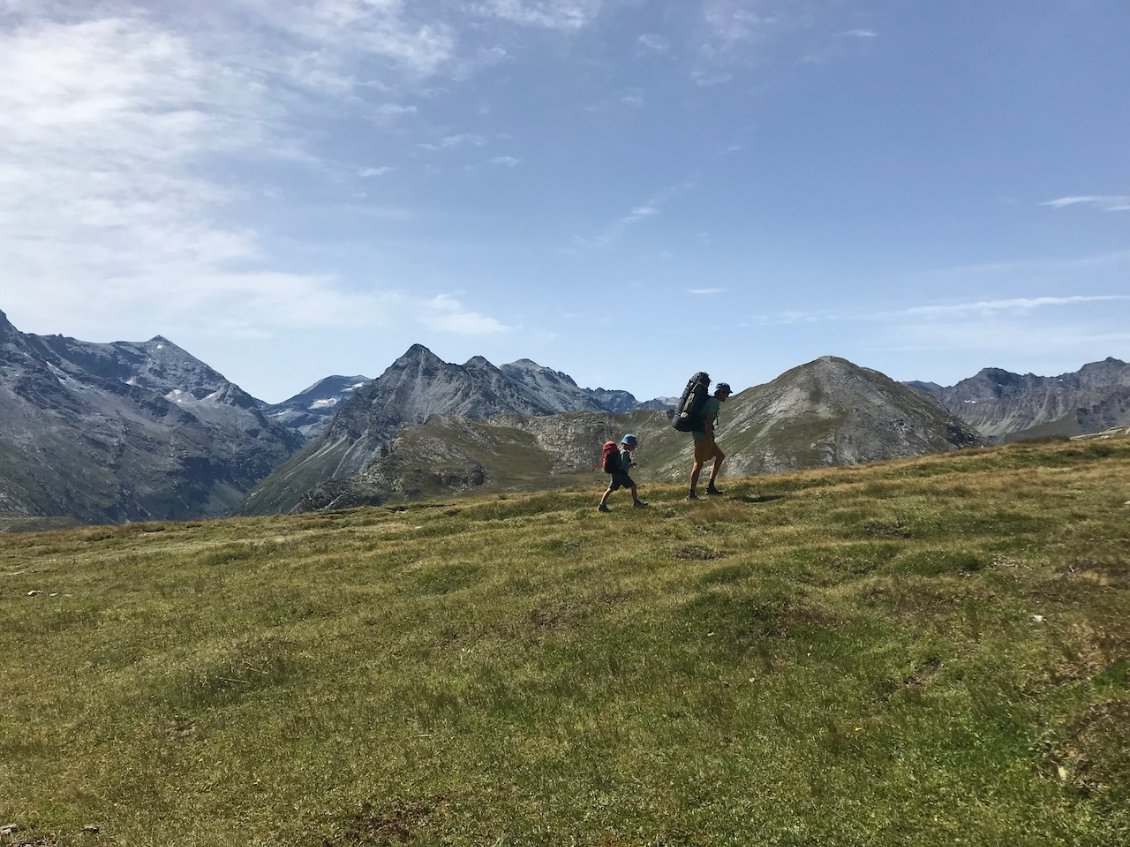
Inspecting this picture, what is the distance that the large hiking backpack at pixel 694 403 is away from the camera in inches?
1243

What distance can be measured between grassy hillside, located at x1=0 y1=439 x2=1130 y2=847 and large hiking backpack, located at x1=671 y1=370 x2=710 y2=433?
→ 20.3 ft

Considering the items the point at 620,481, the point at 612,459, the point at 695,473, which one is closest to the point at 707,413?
the point at 695,473

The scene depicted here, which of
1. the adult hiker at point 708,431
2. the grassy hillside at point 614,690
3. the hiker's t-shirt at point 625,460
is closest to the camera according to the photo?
the grassy hillside at point 614,690

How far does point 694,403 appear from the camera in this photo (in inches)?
1242

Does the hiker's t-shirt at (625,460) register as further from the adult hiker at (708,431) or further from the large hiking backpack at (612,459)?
the adult hiker at (708,431)

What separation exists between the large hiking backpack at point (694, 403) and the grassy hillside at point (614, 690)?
6.17 m

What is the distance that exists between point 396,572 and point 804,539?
14232 mm

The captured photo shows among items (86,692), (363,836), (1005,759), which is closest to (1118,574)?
(1005,759)

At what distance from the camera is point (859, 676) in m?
13.9

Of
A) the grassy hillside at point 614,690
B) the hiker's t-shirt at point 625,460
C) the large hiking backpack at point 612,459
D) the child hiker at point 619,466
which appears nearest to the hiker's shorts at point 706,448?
the child hiker at point 619,466

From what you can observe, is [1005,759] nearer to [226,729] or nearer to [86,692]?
[226,729]

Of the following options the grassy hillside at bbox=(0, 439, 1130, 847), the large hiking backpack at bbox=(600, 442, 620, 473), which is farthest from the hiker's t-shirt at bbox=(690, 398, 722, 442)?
the grassy hillside at bbox=(0, 439, 1130, 847)

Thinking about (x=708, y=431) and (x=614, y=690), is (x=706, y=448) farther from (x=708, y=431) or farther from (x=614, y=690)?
(x=614, y=690)

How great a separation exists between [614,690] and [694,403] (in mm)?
18637
